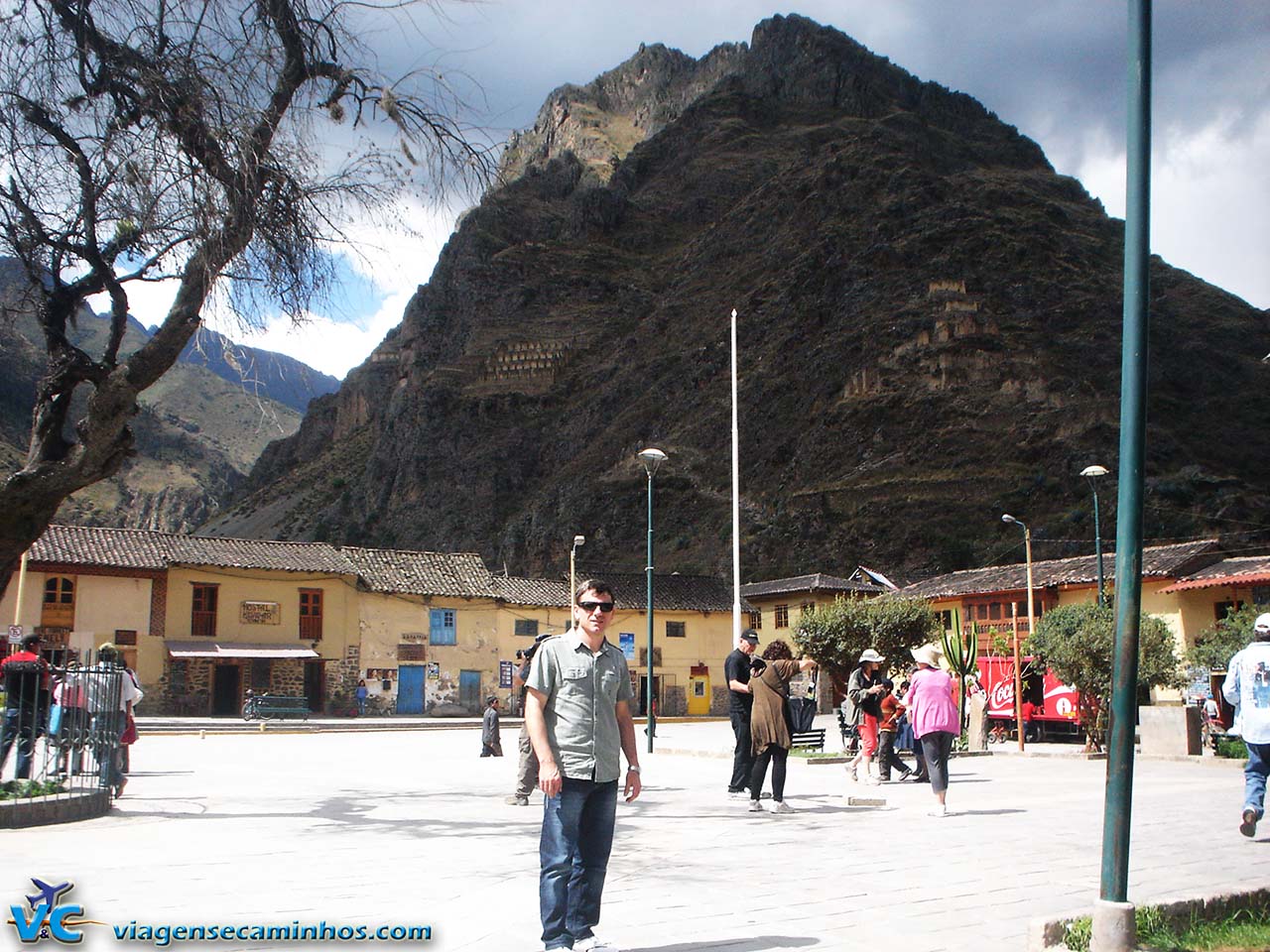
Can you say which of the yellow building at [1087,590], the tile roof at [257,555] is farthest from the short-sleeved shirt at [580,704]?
the tile roof at [257,555]

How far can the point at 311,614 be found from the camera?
4353cm

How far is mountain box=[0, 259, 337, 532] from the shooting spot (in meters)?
10.2

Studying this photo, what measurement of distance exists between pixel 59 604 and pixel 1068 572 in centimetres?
3287

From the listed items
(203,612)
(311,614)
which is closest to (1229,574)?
(311,614)

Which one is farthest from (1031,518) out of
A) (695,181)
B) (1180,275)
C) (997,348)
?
(695,181)

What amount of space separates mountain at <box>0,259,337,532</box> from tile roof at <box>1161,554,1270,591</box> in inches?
925

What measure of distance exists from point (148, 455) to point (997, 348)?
98463 millimetres

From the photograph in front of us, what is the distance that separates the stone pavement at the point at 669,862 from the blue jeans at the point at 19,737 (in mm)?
881

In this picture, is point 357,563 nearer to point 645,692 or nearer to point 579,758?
point 645,692

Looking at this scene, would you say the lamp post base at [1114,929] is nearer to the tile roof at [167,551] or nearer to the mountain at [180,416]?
the mountain at [180,416]

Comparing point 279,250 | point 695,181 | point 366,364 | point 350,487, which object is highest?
point 695,181

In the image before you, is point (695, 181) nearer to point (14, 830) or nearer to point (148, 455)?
point (148, 455)

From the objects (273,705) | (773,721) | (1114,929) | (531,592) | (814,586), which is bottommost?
(273,705)

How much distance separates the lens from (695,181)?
153375 mm
